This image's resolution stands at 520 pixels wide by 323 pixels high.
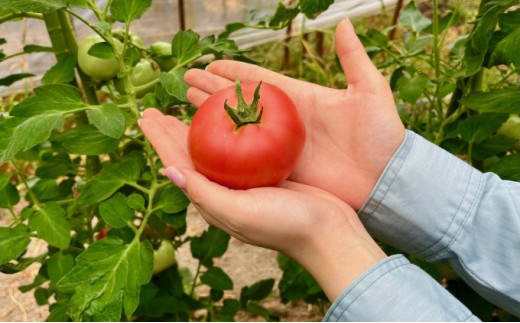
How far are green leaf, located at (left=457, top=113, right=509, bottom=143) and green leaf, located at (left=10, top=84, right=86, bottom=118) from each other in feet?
2.07

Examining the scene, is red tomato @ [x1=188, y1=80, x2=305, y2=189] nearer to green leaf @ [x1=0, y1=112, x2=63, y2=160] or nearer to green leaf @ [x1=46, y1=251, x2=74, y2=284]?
green leaf @ [x1=0, y1=112, x2=63, y2=160]

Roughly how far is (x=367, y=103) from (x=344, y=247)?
0.23 metres

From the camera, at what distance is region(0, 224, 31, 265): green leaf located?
2.58ft

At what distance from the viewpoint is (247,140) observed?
0.69 metres

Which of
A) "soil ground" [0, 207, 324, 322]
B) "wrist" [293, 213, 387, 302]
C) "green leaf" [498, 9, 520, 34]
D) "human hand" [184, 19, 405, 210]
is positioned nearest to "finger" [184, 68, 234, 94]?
"human hand" [184, 19, 405, 210]

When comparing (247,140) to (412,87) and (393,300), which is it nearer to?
(393,300)

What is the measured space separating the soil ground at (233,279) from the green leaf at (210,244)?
1.55 feet

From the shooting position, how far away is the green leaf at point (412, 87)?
0.91 m

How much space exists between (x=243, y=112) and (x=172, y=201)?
0.19 m

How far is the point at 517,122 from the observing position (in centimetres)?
97

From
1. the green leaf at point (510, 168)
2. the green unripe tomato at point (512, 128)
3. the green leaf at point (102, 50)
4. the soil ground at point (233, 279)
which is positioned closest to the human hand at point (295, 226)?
the green leaf at point (102, 50)

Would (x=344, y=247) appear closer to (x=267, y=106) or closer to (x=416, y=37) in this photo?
(x=267, y=106)

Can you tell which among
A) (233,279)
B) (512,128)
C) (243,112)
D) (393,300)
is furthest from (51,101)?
(233,279)

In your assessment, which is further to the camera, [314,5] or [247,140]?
[314,5]
